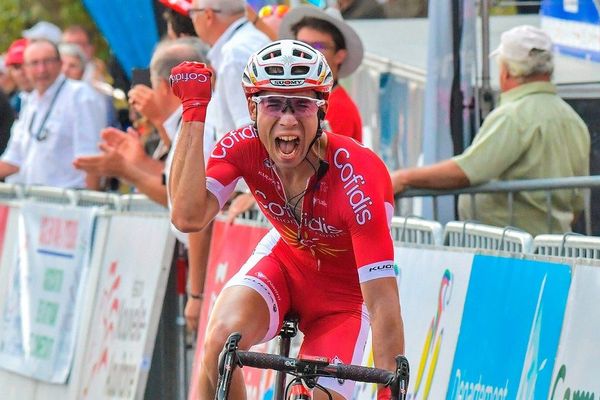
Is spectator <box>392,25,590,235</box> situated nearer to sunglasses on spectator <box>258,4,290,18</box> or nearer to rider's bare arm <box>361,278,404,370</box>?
rider's bare arm <box>361,278,404,370</box>

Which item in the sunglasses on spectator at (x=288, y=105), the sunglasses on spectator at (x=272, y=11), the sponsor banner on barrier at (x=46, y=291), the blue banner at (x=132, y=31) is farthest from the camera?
the blue banner at (x=132, y=31)

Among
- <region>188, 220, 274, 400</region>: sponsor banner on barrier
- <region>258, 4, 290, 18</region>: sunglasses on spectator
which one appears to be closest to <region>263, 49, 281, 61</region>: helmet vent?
<region>188, 220, 274, 400</region>: sponsor banner on barrier

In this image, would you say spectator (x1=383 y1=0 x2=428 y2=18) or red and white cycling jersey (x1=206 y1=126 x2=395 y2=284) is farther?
spectator (x1=383 y1=0 x2=428 y2=18)

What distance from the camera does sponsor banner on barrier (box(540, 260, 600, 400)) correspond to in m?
5.84

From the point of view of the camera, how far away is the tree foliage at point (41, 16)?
2759 centimetres

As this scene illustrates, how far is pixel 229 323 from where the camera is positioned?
6.11 m

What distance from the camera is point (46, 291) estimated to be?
456 inches

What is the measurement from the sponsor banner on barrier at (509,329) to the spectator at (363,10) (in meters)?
6.05

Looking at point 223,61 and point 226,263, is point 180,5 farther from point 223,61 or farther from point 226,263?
point 226,263

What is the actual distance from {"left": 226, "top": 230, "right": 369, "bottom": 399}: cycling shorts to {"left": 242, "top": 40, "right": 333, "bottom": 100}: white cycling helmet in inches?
34.0

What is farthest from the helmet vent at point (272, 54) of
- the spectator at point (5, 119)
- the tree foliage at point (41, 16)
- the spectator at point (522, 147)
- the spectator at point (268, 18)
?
the tree foliage at point (41, 16)

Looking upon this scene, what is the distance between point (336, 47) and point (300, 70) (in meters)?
2.95

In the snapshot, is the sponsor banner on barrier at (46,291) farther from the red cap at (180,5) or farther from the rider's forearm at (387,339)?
the rider's forearm at (387,339)

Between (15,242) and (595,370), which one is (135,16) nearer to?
(15,242)
